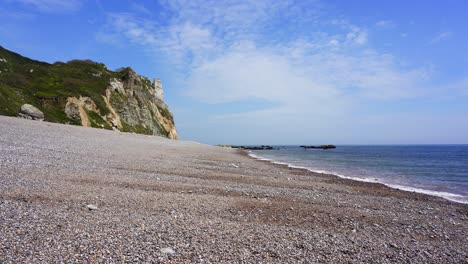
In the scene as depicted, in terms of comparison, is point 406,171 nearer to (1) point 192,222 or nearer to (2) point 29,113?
(1) point 192,222

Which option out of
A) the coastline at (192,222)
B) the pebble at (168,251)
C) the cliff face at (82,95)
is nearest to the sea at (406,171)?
the coastline at (192,222)

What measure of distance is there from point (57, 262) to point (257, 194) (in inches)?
350

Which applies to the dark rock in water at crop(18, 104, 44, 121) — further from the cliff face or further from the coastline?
the coastline

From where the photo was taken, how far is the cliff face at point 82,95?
5359cm

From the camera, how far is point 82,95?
204ft

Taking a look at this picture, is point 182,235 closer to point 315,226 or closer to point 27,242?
point 27,242

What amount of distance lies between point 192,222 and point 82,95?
62.8 m

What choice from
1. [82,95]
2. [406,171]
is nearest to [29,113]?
[82,95]

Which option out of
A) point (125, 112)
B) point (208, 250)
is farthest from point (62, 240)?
point (125, 112)

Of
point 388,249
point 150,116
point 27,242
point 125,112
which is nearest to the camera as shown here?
point 27,242

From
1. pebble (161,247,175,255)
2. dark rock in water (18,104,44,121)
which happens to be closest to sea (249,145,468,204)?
pebble (161,247,175,255)

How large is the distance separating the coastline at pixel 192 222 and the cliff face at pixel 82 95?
40725mm

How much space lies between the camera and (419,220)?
10.9m

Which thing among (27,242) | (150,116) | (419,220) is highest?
(150,116)
